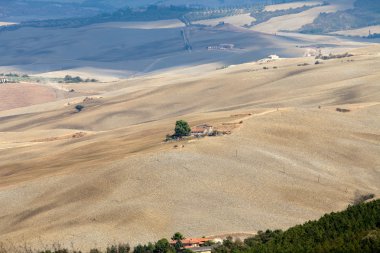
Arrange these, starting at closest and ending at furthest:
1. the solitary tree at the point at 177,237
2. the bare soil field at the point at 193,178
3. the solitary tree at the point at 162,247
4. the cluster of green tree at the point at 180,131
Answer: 1. the solitary tree at the point at 162,247
2. the solitary tree at the point at 177,237
3. the bare soil field at the point at 193,178
4. the cluster of green tree at the point at 180,131

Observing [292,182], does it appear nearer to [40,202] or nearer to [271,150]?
[271,150]

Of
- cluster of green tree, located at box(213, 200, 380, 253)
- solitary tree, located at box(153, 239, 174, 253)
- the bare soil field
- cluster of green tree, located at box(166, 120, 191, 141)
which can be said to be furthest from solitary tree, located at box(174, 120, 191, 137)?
solitary tree, located at box(153, 239, 174, 253)

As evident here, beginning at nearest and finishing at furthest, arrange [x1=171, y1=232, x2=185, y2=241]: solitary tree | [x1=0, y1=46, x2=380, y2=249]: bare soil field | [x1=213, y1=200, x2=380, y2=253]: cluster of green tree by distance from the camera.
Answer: [x1=213, y1=200, x2=380, y2=253]: cluster of green tree < [x1=171, y1=232, x2=185, y2=241]: solitary tree < [x1=0, y1=46, x2=380, y2=249]: bare soil field

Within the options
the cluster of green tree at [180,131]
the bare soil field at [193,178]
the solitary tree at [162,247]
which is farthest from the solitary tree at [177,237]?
the cluster of green tree at [180,131]

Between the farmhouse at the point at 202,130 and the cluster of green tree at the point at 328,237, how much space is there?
125 ft

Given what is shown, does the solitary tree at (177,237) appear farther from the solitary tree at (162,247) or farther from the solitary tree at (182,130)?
the solitary tree at (182,130)

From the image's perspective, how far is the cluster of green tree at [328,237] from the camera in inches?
2493

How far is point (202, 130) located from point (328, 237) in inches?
2049

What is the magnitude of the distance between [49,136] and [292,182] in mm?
70574

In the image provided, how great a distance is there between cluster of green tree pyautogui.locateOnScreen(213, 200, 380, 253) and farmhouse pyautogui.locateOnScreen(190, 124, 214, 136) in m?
38.0

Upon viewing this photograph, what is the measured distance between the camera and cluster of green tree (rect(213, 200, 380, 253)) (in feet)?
208

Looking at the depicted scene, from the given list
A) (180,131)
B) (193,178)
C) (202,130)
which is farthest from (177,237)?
(202,130)

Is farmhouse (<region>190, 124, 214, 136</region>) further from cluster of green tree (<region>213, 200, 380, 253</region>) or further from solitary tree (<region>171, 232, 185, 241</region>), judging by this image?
cluster of green tree (<region>213, 200, 380, 253</region>)

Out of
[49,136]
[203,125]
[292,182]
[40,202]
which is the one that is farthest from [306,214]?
[49,136]
